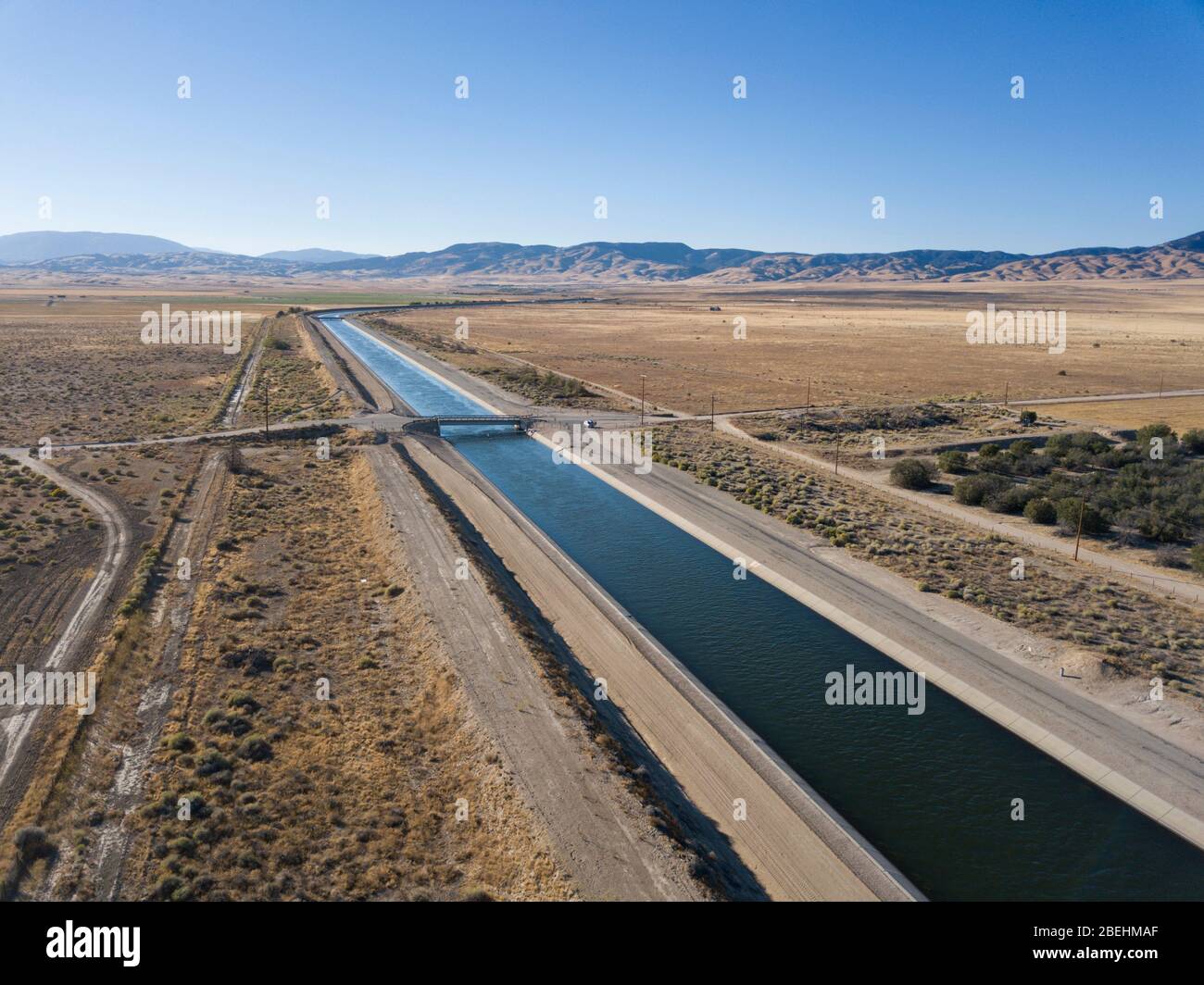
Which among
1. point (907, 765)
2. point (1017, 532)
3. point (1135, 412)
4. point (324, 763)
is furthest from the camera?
point (1135, 412)

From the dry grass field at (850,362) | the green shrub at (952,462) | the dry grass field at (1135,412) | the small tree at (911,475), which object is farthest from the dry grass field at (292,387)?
the dry grass field at (1135,412)

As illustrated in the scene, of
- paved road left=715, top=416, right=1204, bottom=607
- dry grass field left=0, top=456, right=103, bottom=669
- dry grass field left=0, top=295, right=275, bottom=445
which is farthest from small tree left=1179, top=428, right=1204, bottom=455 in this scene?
dry grass field left=0, top=295, right=275, bottom=445

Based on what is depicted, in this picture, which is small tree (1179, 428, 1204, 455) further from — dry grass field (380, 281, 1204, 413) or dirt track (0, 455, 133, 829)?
dirt track (0, 455, 133, 829)

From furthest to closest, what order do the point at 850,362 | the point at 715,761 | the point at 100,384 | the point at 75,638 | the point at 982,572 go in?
the point at 850,362
the point at 100,384
the point at 982,572
the point at 75,638
the point at 715,761

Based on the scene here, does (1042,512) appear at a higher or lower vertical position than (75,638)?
higher

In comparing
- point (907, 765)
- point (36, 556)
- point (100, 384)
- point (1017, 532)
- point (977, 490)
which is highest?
point (100, 384)

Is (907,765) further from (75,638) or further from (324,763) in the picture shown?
(75,638)

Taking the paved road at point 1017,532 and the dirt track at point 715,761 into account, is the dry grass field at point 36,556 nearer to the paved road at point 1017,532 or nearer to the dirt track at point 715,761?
the dirt track at point 715,761

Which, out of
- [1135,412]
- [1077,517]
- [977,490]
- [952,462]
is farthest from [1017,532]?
[1135,412]
